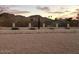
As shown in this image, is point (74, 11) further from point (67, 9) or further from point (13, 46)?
point (13, 46)

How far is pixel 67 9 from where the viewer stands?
73.2 inches

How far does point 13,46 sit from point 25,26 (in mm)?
258

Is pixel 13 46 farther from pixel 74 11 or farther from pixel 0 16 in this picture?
pixel 74 11

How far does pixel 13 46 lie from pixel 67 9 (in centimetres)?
73

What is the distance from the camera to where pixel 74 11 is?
1.86m
